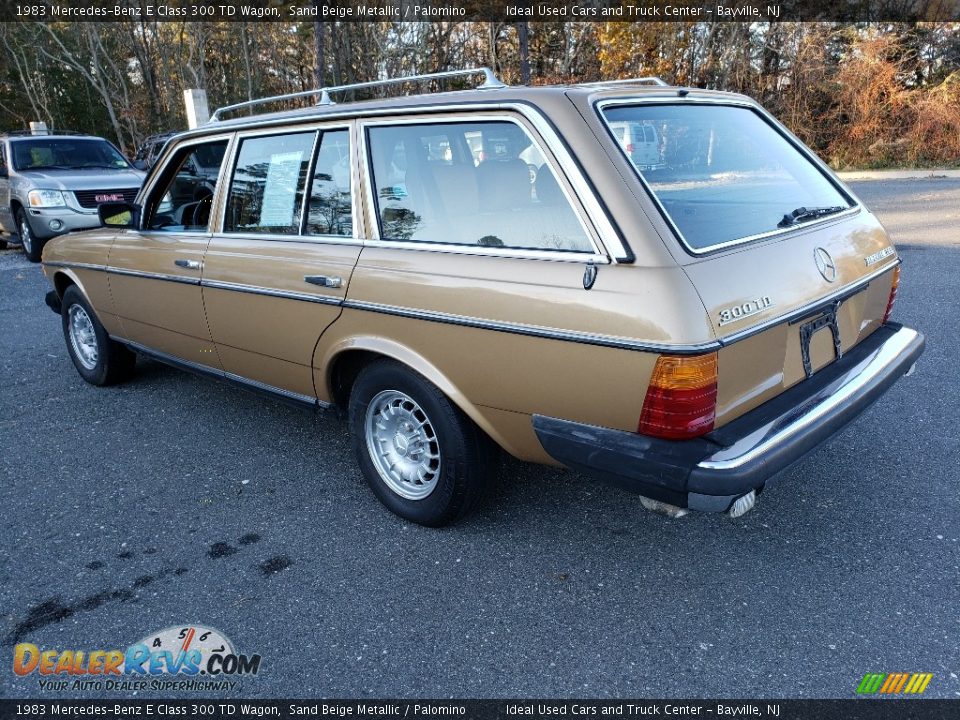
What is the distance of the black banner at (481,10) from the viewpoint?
2203cm

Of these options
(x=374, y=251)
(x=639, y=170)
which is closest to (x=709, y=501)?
(x=639, y=170)

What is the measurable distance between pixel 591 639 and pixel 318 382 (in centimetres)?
172

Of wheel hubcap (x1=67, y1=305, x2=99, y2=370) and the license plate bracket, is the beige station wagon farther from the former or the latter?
Result: wheel hubcap (x1=67, y1=305, x2=99, y2=370)

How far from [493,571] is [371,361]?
107 cm

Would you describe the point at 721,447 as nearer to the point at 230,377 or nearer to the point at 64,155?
the point at 230,377

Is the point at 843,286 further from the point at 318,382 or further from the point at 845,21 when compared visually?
the point at 845,21

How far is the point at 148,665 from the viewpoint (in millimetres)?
2477

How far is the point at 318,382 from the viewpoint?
339cm

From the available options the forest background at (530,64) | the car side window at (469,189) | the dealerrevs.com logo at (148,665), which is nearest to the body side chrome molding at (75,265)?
the car side window at (469,189)

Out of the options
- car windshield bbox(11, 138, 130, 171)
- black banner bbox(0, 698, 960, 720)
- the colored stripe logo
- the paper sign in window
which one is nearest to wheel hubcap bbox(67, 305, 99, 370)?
the paper sign in window

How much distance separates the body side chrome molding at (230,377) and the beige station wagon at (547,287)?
0.02 metres

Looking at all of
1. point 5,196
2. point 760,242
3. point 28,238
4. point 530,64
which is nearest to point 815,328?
point 760,242

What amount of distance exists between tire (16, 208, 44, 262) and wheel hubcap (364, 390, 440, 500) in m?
9.22

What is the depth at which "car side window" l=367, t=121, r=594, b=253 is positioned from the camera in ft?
8.52
